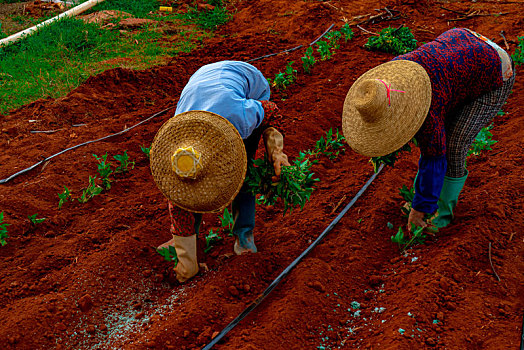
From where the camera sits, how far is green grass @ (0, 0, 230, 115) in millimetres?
6078

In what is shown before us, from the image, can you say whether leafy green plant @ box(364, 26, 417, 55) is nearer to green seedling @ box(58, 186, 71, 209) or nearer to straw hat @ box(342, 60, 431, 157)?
straw hat @ box(342, 60, 431, 157)

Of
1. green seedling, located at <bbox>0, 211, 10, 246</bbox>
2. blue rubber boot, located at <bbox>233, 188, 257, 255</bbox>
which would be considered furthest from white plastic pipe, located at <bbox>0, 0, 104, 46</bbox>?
blue rubber boot, located at <bbox>233, 188, 257, 255</bbox>

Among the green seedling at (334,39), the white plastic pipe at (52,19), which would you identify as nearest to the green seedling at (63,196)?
the green seedling at (334,39)

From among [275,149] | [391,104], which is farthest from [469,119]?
[275,149]

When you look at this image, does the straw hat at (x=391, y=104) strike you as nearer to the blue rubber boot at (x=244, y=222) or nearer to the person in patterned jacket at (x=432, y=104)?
the person in patterned jacket at (x=432, y=104)

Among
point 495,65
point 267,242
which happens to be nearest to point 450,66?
point 495,65

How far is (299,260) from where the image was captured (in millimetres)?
3209

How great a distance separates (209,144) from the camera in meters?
2.22

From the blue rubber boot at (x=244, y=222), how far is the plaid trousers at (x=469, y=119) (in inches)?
52.1

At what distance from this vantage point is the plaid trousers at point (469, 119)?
2.98m

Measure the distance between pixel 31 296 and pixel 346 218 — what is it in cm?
221

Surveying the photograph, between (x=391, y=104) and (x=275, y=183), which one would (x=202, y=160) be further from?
(x=391, y=104)

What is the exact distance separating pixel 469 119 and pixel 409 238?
90 centimetres

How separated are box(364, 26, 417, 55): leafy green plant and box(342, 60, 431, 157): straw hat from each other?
13.6ft
